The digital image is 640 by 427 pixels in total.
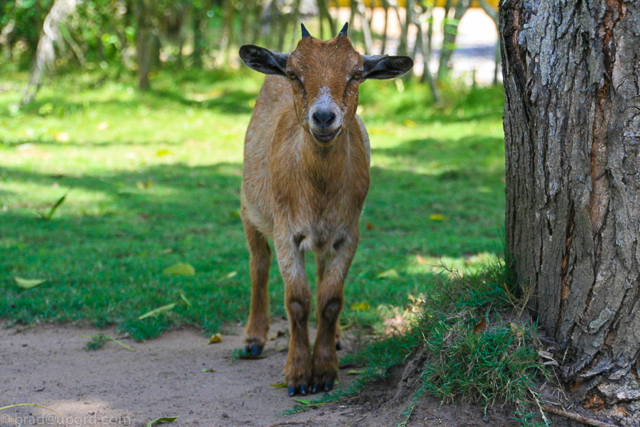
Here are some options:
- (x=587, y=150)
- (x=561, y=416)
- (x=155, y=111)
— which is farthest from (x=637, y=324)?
(x=155, y=111)

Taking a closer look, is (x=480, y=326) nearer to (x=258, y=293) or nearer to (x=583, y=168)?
(x=583, y=168)

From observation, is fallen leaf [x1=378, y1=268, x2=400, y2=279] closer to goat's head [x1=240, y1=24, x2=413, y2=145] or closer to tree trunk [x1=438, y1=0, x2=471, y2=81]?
goat's head [x1=240, y1=24, x2=413, y2=145]

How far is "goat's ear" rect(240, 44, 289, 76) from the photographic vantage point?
4016mm

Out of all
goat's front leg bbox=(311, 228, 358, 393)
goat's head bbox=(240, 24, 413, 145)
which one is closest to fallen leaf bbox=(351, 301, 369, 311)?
goat's front leg bbox=(311, 228, 358, 393)

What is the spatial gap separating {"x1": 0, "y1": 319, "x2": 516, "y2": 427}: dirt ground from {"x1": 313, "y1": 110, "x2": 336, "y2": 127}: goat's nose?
156cm

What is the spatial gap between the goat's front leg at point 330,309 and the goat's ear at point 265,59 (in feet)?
3.89

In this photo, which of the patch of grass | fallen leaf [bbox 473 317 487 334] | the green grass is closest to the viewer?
the patch of grass

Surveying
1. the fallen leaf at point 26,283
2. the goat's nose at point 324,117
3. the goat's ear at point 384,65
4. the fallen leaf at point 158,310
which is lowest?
the fallen leaf at point 158,310

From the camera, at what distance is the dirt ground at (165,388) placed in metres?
3.41

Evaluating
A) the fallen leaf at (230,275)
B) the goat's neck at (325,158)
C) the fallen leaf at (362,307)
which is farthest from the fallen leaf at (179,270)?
the goat's neck at (325,158)

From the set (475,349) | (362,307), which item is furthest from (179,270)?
(475,349)

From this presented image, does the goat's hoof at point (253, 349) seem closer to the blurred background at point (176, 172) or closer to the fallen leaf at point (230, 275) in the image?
the blurred background at point (176, 172)

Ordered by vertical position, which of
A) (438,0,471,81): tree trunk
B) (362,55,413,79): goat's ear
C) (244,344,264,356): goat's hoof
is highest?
(438,0,471,81): tree trunk

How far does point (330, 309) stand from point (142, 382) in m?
1.29
